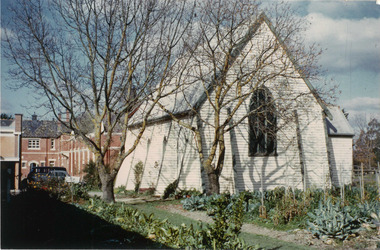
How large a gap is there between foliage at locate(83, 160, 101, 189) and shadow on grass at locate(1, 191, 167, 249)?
9059 mm

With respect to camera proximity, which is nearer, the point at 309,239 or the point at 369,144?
the point at 309,239

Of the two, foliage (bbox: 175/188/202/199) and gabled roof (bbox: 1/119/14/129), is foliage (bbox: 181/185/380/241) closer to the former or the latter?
foliage (bbox: 175/188/202/199)

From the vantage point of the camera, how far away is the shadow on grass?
25.0 feet

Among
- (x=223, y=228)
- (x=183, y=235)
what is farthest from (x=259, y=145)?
(x=223, y=228)

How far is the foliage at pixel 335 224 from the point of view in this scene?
400 inches

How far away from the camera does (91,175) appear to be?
19297mm

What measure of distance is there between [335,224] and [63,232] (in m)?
6.80

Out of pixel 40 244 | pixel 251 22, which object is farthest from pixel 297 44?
pixel 40 244

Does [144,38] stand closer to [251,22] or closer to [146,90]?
[146,90]

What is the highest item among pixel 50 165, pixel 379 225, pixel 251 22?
pixel 251 22

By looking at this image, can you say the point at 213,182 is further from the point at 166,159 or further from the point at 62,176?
the point at 62,176

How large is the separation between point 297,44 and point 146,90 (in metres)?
7.44

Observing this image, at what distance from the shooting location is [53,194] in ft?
51.1

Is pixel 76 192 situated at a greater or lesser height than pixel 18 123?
lesser
